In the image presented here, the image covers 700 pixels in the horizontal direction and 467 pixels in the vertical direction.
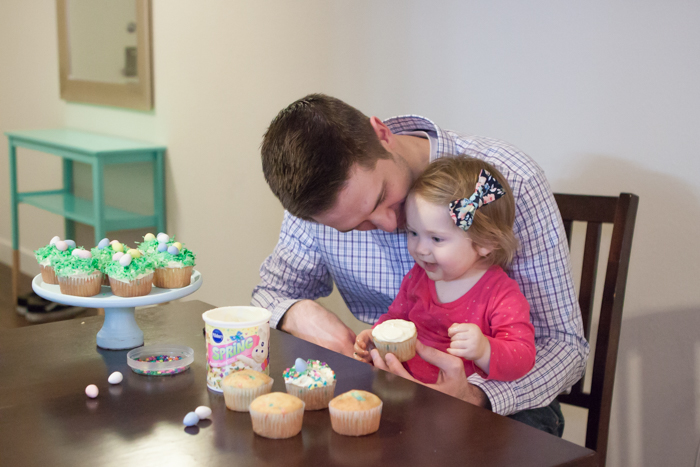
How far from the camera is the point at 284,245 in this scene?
5.74 feet

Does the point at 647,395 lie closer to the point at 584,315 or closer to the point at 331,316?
the point at 584,315

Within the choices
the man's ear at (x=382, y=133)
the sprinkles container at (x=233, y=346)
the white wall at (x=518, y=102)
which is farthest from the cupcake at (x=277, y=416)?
the white wall at (x=518, y=102)

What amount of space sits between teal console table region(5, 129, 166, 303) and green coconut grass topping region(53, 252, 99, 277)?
2.27 meters

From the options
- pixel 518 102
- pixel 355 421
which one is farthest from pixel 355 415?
pixel 518 102

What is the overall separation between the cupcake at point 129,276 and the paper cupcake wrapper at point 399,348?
0.40m

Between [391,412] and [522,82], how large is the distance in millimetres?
1343

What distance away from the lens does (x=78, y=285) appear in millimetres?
1194

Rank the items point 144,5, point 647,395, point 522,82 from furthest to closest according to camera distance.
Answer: point 144,5
point 522,82
point 647,395

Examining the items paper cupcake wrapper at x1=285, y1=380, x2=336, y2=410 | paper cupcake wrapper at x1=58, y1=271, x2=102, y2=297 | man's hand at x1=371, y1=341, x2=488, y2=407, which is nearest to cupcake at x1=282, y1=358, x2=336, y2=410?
paper cupcake wrapper at x1=285, y1=380, x2=336, y2=410

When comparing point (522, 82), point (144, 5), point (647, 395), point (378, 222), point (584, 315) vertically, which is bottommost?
point (647, 395)

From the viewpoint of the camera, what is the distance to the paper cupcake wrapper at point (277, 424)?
86 cm

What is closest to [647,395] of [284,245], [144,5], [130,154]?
[284,245]

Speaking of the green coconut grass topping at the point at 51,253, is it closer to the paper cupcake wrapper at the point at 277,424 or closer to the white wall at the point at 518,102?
the paper cupcake wrapper at the point at 277,424

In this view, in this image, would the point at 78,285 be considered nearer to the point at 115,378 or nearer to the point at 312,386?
the point at 115,378
